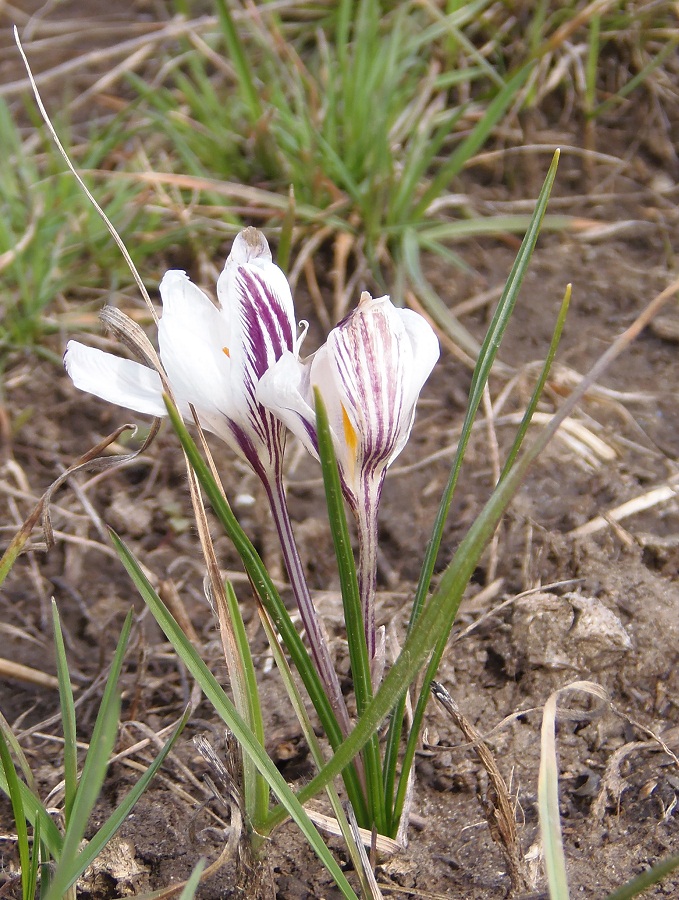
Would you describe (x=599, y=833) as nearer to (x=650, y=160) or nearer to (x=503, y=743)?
(x=503, y=743)

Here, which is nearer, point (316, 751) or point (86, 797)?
point (86, 797)

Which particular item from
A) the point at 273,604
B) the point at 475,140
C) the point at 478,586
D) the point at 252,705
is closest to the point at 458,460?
the point at 273,604

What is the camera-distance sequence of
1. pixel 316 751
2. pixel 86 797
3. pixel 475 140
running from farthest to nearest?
pixel 475 140 < pixel 316 751 < pixel 86 797

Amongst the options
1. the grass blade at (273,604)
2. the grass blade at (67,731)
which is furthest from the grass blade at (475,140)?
the grass blade at (67,731)

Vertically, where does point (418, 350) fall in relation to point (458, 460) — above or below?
above

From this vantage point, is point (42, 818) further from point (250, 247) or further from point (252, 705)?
point (250, 247)

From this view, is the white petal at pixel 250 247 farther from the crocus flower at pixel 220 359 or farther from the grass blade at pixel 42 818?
the grass blade at pixel 42 818
